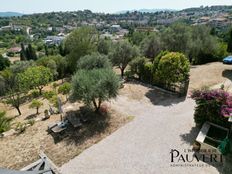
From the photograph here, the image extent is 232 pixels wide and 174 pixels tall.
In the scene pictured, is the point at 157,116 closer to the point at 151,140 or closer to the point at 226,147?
the point at 151,140

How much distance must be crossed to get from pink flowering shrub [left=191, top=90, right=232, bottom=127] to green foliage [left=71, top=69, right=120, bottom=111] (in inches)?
184

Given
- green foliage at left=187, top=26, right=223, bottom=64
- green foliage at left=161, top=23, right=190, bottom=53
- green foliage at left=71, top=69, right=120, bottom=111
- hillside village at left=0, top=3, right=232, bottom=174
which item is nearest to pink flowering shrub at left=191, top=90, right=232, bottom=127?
hillside village at left=0, top=3, right=232, bottom=174

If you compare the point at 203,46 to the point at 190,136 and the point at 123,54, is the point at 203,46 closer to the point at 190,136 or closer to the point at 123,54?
the point at 123,54

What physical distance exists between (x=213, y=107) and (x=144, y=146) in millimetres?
4042

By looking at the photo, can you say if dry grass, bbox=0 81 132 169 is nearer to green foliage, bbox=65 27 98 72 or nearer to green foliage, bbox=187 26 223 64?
green foliage, bbox=65 27 98 72

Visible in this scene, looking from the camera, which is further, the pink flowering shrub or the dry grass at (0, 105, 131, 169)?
the pink flowering shrub

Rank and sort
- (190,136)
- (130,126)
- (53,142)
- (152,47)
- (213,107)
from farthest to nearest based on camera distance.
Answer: (152,47) → (130,126) → (190,136) → (53,142) → (213,107)

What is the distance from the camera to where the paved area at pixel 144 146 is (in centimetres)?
868

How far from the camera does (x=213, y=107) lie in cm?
1045

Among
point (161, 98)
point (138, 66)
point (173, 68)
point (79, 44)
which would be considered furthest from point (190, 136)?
point (79, 44)

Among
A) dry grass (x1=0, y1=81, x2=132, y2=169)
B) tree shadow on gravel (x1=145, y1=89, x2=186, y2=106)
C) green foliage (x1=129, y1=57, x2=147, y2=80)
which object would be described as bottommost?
tree shadow on gravel (x1=145, y1=89, x2=186, y2=106)

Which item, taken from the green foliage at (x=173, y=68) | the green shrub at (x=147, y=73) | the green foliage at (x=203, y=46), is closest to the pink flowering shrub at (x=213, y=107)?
the green foliage at (x=173, y=68)

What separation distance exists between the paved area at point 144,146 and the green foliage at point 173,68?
271 cm

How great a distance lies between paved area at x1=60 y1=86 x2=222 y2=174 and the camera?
868 centimetres
